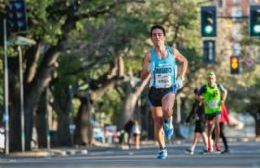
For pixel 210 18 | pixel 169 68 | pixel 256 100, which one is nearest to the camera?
pixel 169 68

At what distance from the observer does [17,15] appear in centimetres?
2939

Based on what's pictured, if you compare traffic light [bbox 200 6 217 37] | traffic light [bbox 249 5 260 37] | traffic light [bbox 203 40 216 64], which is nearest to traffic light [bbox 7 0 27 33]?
traffic light [bbox 200 6 217 37]

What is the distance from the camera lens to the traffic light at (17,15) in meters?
29.0

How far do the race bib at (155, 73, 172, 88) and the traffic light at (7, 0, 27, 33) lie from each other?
583 inches

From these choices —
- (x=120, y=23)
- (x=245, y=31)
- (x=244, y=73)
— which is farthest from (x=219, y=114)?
(x=244, y=73)

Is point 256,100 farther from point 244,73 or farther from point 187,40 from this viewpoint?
point 187,40

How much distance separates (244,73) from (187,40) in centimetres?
2094

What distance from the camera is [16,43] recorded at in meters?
31.8

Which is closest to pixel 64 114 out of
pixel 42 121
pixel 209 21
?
pixel 42 121

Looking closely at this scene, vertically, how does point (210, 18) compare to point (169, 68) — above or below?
above

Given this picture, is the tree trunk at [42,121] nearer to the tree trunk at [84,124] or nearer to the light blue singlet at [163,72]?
the tree trunk at [84,124]

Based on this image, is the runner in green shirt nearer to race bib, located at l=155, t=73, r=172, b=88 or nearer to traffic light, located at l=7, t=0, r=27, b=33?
race bib, located at l=155, t=73, r=172, b=88

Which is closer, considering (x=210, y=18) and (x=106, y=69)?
(x=210, y=18)

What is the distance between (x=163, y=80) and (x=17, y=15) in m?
15.4
